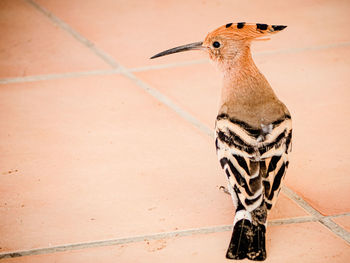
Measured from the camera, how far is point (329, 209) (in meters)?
2.64

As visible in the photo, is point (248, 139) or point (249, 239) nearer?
point (249, 239)

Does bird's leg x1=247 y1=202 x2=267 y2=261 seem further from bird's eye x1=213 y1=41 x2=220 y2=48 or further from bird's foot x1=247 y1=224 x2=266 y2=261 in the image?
bird's eye x1=213 y1=41 x2=220 y2=48

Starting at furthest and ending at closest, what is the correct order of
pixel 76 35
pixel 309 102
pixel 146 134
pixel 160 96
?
pixel 76 35, pixel 160 96, pixel 309 102, pixel 146 134

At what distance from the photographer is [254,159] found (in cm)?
237

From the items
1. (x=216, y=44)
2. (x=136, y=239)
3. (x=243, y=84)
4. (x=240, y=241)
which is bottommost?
(x=136, y=239)

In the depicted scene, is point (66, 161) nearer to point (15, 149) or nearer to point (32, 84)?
point (15, 149)

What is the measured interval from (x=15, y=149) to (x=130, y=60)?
56.3 inches

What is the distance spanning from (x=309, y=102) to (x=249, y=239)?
160 centimetres

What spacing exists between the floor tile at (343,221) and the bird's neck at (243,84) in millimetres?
588

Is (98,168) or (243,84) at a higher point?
(243,84)

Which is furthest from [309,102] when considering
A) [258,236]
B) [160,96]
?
[258,236]

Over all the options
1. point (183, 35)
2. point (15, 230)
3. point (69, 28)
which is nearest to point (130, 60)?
point (183, 35)

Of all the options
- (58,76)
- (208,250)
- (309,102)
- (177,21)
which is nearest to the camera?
(208,250)

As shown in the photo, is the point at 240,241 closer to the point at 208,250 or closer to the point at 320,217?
the point at 208,250
